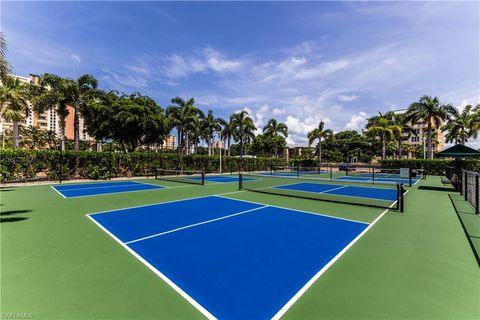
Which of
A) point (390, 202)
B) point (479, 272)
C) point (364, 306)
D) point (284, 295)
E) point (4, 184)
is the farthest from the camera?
point (4, 184)

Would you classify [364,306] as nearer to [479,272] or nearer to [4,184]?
[479,272]

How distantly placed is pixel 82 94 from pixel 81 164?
488 inches

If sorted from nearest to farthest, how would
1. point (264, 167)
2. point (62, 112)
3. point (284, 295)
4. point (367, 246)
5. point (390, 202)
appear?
point (284, 295) → point (367, 246) → point (390, 202) → point (62, 112) → point (264, 167)

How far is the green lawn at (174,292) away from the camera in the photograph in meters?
3.41

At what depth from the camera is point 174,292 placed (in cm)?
382

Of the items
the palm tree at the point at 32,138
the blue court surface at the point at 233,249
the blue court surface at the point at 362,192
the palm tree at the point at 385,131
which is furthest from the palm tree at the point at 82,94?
the palm tree at the point at 385,131

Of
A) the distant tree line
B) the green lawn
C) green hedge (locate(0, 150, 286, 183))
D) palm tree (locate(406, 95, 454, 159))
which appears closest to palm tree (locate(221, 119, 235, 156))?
the distant tree line

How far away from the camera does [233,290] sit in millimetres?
3867

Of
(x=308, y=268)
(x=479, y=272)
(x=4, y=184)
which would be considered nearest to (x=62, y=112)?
(x=4, y=184)

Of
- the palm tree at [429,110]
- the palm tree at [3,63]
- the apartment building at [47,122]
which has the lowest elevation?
the palm tree at [3,63]

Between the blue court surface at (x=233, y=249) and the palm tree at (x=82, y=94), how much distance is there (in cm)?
2754

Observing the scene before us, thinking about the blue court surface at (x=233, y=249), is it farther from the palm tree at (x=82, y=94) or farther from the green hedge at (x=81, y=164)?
the palm tree at (x=82, y=94)

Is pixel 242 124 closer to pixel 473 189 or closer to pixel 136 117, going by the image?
pixel 136 117

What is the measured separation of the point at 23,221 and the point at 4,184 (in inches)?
607
